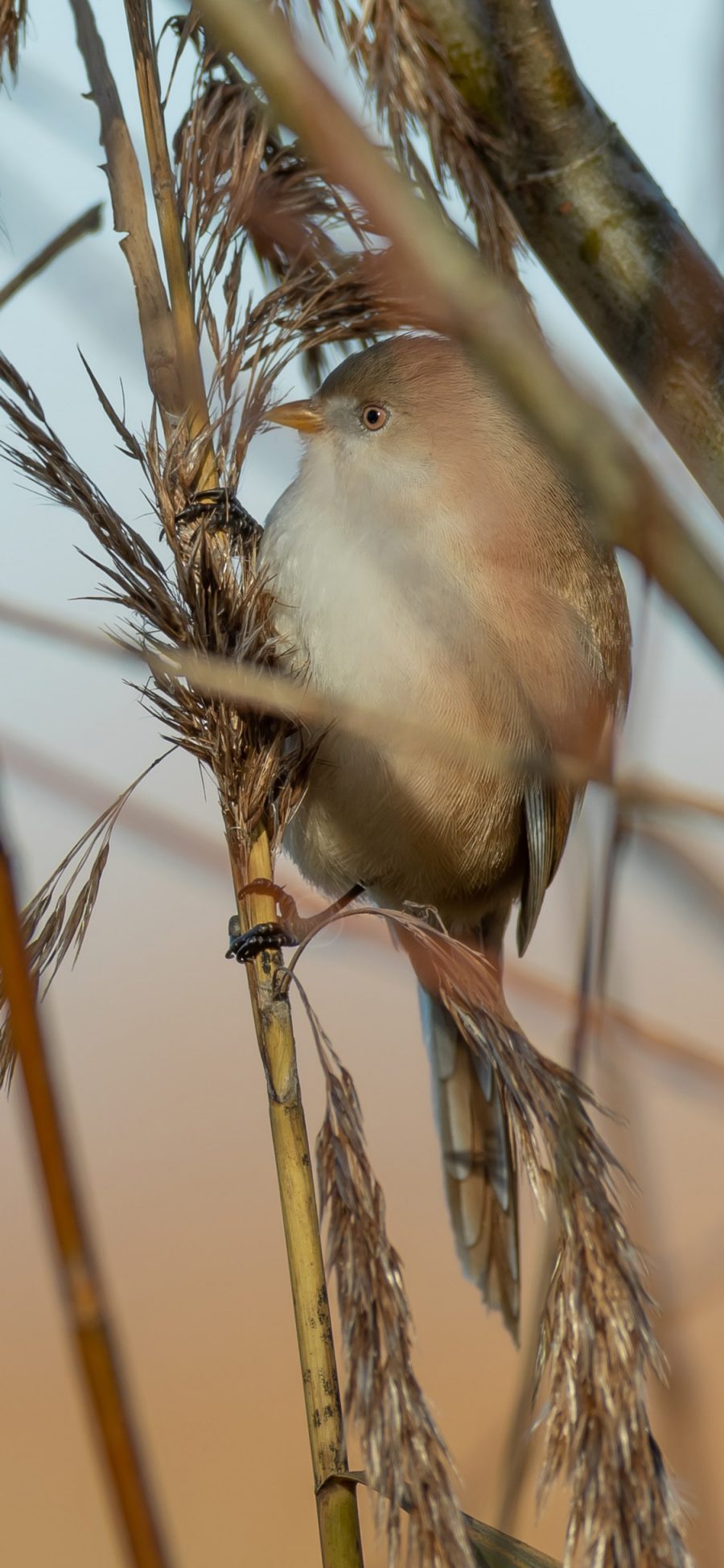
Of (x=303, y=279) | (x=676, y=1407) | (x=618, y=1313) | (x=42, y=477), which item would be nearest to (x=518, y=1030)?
(x=618, y=1313)

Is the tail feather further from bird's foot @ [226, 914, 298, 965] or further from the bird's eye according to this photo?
the bird's eye

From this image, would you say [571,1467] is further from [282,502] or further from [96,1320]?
[282,502]

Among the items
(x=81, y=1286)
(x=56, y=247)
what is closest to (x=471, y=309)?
(x=81, y=1286)

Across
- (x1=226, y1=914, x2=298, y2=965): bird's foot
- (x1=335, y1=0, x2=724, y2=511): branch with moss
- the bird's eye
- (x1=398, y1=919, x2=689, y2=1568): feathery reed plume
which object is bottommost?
(x1=398, y1=919, x2=689, y2=1568): feathery reed plume

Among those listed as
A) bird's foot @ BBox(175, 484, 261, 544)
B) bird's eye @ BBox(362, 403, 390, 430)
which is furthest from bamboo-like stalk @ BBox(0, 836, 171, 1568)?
bird's eye @ BBox(362, 403, 390, 430)

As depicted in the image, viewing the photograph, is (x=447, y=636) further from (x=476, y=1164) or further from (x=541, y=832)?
(x=476, y=1164)

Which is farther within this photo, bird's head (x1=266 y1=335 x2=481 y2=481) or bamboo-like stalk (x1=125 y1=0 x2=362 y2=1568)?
bird's head (x1=266 y1=335 x2=481 y2=481)

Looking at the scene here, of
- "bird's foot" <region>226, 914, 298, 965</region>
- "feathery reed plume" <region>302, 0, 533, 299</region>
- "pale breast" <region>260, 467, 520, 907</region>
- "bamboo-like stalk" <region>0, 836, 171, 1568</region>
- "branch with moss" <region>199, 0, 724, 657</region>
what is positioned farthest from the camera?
"pale breast" <region>260, 467, 520, 907</region>
